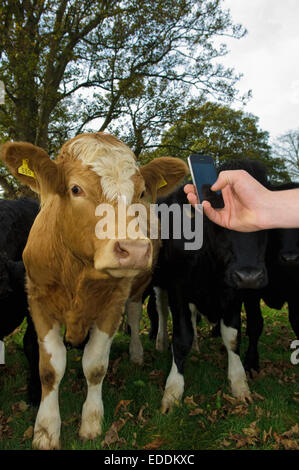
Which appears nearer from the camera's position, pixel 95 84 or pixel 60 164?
pixel 60 164

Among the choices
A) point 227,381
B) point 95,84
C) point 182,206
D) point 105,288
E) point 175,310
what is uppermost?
point 95,84

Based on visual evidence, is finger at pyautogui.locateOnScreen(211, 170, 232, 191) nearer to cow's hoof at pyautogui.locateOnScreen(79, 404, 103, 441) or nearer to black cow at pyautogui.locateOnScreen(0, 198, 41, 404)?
black cow at pyautogui.locateOnScreen(0, 198, 41, 404)

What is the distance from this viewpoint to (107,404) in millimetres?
3568

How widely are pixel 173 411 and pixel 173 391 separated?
10.3 inches

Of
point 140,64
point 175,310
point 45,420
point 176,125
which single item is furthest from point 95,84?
point 45,420

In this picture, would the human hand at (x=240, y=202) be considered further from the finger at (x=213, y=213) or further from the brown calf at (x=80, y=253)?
the brown calf at (x=80, y=253)

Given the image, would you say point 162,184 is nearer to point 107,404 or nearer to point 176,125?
point 107,404

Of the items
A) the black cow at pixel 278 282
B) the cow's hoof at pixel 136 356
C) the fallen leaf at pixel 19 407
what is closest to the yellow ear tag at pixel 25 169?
the fallen leaf at pixel 19 407

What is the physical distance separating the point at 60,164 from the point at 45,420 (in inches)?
73.2

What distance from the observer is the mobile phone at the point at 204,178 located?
2936 mm

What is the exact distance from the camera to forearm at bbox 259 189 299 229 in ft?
8.07

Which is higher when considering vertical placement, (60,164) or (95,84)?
(95,84)

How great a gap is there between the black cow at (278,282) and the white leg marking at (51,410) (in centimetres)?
228

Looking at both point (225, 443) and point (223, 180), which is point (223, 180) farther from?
point (225, 443)
